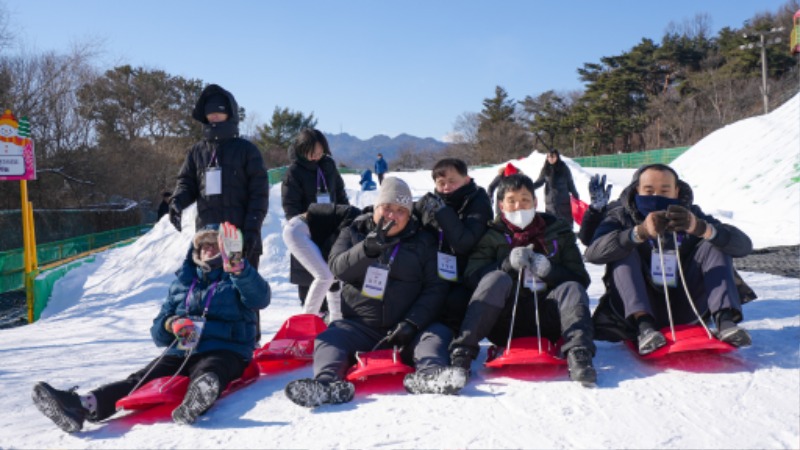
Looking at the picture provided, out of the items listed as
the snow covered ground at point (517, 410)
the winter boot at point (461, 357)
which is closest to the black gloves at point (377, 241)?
the winter boot at point (461, 357)

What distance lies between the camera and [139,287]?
1071 cm

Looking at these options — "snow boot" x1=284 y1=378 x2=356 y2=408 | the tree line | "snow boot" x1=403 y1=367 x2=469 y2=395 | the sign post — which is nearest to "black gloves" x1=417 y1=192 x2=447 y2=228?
"snow boot" x1=403 y1=367 x2=469 y2=395

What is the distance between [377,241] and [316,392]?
955 mm

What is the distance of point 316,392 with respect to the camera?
3055 millimetres

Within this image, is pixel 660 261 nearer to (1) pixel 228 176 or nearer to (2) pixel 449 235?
(2) pixel 449 235

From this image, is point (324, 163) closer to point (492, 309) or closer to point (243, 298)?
point (243, 298)

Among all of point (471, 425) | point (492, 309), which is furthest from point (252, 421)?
point (492, 309)

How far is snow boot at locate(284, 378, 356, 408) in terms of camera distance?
304cm

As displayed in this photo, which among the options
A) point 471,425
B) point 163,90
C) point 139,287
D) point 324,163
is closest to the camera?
point 471,425

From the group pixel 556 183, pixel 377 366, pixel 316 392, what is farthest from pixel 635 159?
pixel 316 392

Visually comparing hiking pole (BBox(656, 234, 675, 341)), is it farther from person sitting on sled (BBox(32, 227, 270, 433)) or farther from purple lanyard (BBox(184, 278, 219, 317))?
purple lanyard (BBox(184, 278, 219, 317))

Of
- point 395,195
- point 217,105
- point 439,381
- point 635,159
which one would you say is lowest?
point 439,381

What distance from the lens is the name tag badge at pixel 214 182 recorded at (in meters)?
4.56

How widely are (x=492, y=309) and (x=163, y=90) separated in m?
42.3
